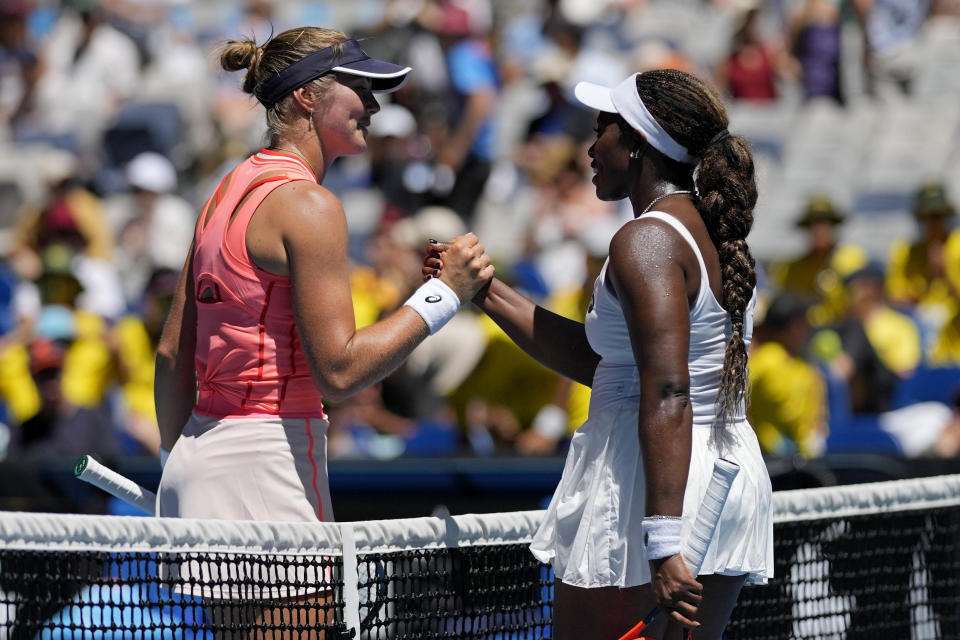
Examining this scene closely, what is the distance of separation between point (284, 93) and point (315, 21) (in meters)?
13.8

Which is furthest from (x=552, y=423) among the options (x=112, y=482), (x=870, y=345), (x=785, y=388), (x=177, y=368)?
(x=112, y=482)

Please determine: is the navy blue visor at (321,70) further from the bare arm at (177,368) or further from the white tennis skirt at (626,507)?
the white tennis skirt at (626,507)

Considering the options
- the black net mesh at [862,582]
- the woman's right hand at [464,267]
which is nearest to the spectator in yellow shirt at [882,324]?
the black net mesh at [862,582]

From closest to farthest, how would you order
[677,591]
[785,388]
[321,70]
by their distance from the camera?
[677,591] → [321,70] → [785,388]

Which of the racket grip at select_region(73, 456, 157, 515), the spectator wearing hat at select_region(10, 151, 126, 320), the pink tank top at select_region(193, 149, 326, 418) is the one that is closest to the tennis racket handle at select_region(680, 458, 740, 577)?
the pink tank top at select_region(193, 149, 326, 418)

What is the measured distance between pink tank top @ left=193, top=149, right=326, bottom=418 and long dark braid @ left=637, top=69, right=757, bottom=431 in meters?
0.87

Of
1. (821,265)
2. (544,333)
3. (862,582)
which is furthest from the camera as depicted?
(821,265)

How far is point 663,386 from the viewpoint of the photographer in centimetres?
301

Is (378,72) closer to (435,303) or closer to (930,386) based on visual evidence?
(435,303)

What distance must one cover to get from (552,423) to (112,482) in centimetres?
500

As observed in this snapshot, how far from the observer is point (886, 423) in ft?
26.1

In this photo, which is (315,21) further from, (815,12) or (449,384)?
(449,384)

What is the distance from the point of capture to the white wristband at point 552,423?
8.31 meters

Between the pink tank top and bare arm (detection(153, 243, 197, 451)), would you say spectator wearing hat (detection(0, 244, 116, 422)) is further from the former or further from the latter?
the pink tank top
